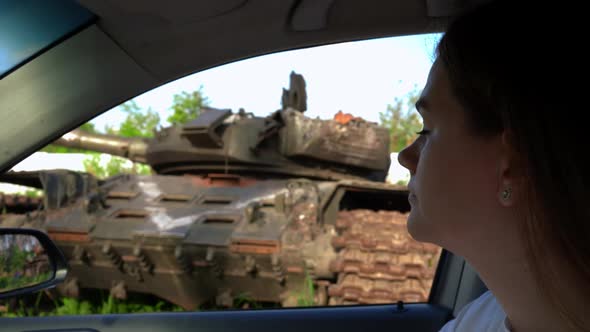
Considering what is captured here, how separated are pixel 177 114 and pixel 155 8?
1989cm

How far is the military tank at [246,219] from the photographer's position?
4637 millimetres

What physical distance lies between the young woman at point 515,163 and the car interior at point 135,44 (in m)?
0.26

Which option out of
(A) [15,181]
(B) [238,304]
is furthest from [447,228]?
(A) [15,181]

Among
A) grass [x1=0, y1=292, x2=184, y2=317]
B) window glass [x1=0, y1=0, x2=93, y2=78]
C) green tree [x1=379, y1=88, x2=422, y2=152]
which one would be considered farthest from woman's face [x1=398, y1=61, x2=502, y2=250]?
green tree [x1=379, y1=88, x2=422, y2=152]

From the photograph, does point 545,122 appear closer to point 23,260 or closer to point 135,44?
point 135,44

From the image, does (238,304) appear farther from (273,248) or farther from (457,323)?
(457,323)

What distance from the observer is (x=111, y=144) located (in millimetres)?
6781

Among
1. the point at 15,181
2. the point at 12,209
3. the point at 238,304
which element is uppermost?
the point at 15,181

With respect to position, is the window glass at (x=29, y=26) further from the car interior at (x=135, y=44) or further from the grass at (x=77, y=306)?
the grass at (x=77, y=306)

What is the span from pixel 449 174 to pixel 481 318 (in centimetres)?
37

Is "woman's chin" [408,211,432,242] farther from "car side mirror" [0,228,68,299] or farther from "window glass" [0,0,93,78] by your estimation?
"car side mirror" [0,228,68,299]

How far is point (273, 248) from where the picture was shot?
464 cm

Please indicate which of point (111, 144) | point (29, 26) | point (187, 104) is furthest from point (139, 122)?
point (29, 26)

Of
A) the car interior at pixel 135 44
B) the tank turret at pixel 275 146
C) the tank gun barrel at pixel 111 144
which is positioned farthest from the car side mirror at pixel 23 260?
the tank gun barrel at pixel 111 144
